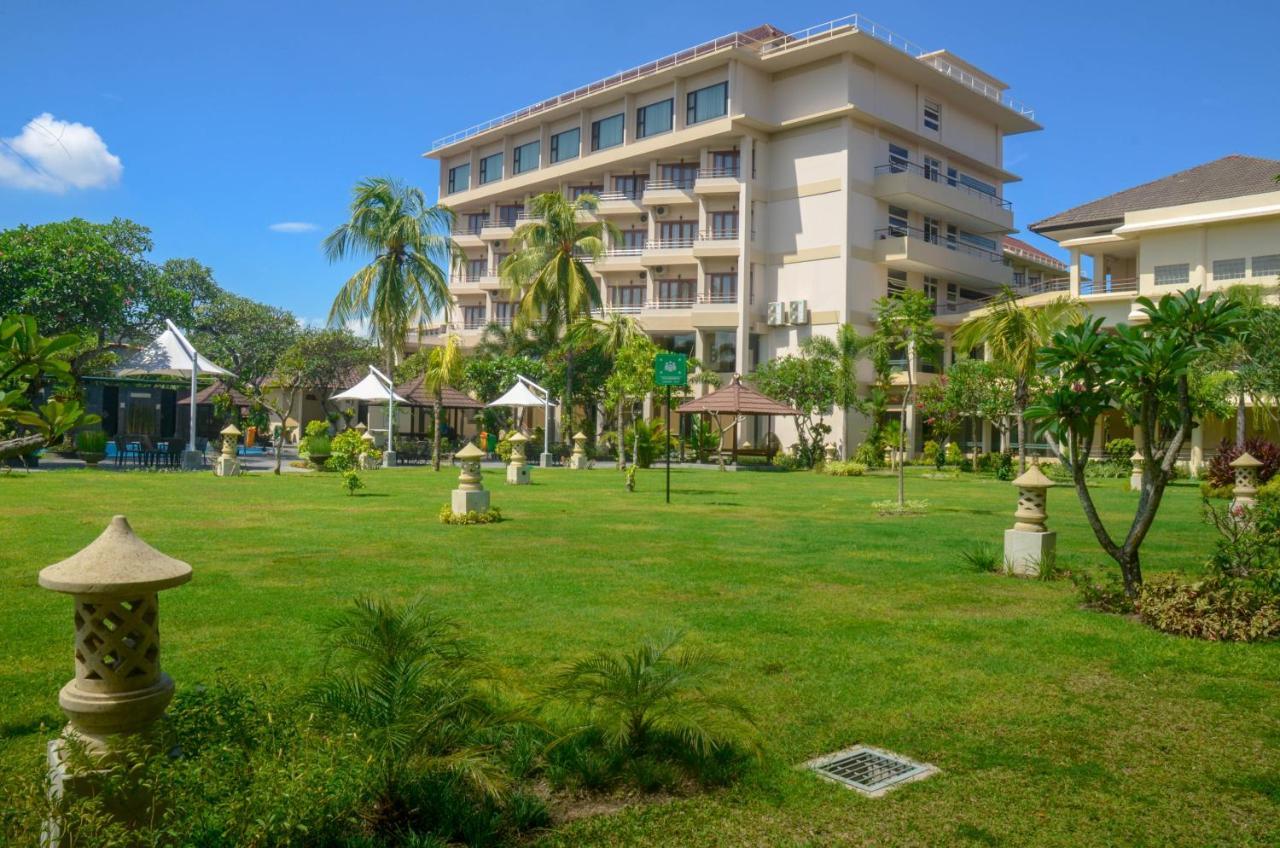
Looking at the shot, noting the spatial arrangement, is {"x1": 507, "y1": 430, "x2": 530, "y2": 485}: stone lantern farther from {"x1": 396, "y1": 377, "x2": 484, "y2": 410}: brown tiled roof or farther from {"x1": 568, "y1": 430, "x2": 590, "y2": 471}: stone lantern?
{"x1": 396, "y1": 377, "x2": 484, "y2": 410}: brown tiled roof

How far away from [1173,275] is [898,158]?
1210cm

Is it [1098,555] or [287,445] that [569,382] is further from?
[1098,555]

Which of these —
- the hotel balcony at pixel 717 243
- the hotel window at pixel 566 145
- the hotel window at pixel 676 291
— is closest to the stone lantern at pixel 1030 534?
the hotel balcony at pixel 717 243

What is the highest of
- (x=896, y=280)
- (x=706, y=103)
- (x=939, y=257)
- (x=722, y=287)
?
(x=706, y=103)

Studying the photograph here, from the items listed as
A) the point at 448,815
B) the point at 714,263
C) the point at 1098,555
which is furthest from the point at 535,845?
the point at 714,263

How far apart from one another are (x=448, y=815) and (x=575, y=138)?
46.8 m

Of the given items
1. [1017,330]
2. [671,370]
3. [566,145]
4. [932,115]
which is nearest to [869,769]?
[671,370]

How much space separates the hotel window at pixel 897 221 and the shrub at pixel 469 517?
31.4 metres

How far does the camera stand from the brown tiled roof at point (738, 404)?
3316 cm

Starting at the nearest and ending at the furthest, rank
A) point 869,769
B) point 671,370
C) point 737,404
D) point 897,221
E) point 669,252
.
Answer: point 869,769, point 671,370, point 737,404, point 897,221, point 669,252

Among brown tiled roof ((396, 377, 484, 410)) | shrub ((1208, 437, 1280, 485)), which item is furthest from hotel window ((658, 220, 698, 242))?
shrub ((1208, 437, 1280, 485))

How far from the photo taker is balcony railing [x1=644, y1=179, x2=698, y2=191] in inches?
1681

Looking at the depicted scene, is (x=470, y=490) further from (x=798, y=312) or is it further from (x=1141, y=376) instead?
(x=798, y=312)

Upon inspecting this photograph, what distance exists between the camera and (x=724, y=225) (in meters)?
41.8
